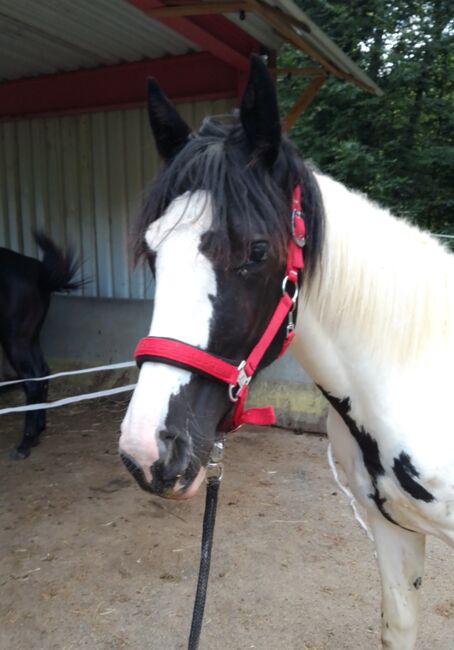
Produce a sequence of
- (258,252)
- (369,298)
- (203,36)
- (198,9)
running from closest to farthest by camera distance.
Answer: (258,252) < (369,298) < (198,9) < (203,36)

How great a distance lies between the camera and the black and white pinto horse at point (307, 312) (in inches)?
41.6

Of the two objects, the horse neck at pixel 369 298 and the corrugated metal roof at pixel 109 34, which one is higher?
the corrugated metal roof at pixel 109 34

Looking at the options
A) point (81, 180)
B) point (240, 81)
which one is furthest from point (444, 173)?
point (81, 180)

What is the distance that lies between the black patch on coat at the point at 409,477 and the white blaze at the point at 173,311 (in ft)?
1.97

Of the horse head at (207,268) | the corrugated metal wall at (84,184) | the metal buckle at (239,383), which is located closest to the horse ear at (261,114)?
the horse head at (207,268)

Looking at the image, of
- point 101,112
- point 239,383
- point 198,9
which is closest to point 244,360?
point 239,383

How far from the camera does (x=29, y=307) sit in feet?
14.8

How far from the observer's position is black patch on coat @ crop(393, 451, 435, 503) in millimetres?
1292

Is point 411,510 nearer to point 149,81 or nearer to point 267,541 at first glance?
point 149,81

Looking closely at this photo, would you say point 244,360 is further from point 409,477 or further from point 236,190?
point 409,477

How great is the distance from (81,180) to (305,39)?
299 centimetres

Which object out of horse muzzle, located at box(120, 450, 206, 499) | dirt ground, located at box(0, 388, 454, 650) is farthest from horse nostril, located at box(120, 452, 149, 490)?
dirt ground, located at box(0, 388, 454, 650)

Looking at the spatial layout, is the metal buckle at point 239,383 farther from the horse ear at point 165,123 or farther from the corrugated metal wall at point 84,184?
the corrugated metal wall at point 84,184

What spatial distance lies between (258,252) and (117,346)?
14.7 feet
